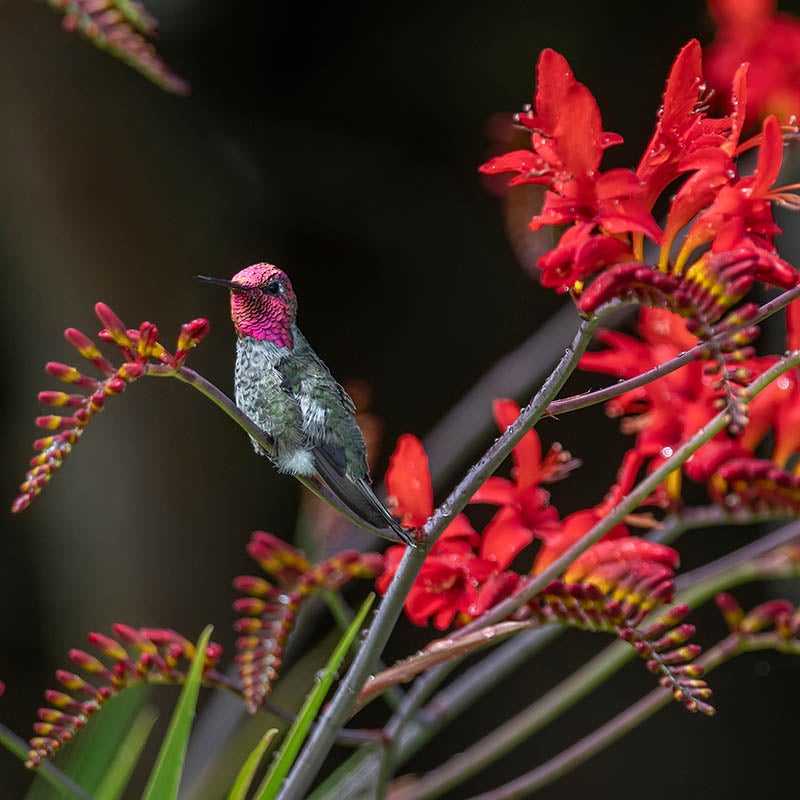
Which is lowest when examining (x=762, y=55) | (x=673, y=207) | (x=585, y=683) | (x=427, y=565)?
(x=585, y=683)

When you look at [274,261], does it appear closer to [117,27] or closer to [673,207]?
[117,27]

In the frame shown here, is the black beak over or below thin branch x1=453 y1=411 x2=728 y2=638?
over

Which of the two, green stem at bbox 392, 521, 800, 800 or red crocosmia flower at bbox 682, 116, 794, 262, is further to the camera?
green stem at bbox 392, 521, 800, 800

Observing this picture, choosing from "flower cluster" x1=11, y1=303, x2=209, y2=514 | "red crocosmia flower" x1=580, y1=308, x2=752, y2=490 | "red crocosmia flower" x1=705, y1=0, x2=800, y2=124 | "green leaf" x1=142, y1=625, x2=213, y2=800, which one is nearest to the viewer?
"flower cluster" x1=11, y1=303, x2=209, y2=514

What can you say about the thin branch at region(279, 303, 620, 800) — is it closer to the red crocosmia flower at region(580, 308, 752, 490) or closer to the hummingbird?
the hummingbird

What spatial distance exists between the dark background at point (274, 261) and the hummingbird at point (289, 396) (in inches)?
29.6

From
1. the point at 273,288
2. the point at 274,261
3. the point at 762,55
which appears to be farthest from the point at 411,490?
the point at 274,261

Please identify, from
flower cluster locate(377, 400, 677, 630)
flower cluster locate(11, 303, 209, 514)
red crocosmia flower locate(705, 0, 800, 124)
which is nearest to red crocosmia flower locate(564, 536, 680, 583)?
flower cluster locate(377, 400, 677, 630)

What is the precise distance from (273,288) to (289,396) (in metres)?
0.04

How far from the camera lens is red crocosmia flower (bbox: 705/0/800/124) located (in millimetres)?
992

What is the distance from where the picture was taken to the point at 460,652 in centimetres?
41

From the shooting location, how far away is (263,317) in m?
0.38

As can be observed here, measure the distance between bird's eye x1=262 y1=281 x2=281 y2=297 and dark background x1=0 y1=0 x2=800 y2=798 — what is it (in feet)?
2.51

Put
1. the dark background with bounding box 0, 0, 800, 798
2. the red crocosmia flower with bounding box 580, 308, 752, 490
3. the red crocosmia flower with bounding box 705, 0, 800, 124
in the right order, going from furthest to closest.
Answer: the dark background with bounding box 0, 0, 800, 798 → the red crocosmia flower with bounding box 705, 0, 800, 124 → the red crocosmia flower with bounding box 580, 308, 752, 490
